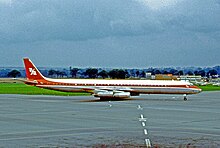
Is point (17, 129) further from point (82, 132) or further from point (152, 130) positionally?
point (152, 130)

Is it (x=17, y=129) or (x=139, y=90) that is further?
(x=139, y=90)

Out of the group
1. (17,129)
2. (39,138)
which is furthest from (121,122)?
(39,138)

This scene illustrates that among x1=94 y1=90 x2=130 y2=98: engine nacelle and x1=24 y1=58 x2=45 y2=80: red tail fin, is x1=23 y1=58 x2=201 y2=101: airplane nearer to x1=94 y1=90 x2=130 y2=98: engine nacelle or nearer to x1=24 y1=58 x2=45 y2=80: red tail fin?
x1=94 y1=90 x2=130 y2=98: engine nacelle

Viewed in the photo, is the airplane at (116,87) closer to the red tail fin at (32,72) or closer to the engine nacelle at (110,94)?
the engine nacelle at (110,94)

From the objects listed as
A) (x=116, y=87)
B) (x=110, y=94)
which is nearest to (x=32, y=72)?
(x=116, y=87)

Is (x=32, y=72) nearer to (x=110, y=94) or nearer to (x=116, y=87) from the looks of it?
(x=116, y=87)

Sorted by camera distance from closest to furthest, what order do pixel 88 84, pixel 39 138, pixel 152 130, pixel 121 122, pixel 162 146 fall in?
pixel 162 146 → pixel 39 138 → pixel 152 130 → pixel 121 122 → pixel 88 84

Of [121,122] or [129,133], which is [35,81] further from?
[129,133]

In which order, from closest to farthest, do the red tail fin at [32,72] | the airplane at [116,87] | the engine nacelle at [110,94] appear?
the engine nacelle at [110,94], the airplane at [116,87], the red tail fin at [32,72]

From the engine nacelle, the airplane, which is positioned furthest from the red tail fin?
the engine nacelle

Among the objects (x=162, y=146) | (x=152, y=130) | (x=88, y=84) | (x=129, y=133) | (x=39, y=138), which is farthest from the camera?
(x=88, y=84)

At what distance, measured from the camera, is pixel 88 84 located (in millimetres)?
62906

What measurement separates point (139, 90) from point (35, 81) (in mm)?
14215

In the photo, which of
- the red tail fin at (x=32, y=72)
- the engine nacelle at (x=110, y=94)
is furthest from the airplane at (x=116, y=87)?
the red tail fin at (x=32, y=72)
